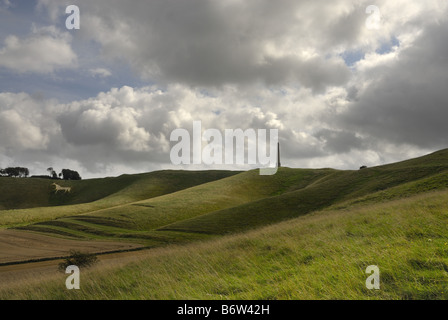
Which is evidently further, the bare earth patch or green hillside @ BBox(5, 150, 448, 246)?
green hillside @ BBox(5, 150, 448, 246)

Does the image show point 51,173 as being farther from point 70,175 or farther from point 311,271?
point 311,271

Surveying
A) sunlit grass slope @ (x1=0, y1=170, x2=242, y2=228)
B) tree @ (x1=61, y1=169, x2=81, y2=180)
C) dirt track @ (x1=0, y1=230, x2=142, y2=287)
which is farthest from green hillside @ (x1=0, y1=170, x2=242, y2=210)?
dirt track @ (x1=0, y1=230, x2=142, y2=287)

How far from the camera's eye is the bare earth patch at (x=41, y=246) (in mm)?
36875

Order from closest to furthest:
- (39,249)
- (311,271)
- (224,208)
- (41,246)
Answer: (311,271)
(39,249)
(41,246)
(224,208)

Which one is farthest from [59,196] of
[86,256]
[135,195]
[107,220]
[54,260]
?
[86,256]

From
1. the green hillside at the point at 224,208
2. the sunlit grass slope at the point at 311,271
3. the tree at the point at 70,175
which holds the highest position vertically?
the tree at the point at 70,175

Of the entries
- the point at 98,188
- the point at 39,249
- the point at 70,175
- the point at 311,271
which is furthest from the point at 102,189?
the point at 311,271

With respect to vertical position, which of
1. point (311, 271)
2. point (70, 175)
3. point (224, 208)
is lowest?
point (311, 271)

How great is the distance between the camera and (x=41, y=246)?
1711 inches

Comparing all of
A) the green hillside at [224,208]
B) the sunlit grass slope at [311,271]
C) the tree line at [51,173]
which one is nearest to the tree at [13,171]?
the tree line at [51,173]

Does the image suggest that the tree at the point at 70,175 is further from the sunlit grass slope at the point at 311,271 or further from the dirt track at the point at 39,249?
the sunlit grass slope at the point at 311,271

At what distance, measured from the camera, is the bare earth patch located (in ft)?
121

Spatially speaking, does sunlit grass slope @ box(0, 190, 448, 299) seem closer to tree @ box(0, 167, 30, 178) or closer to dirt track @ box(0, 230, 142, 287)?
dirt track @ box(0, 230, 142, 287)
